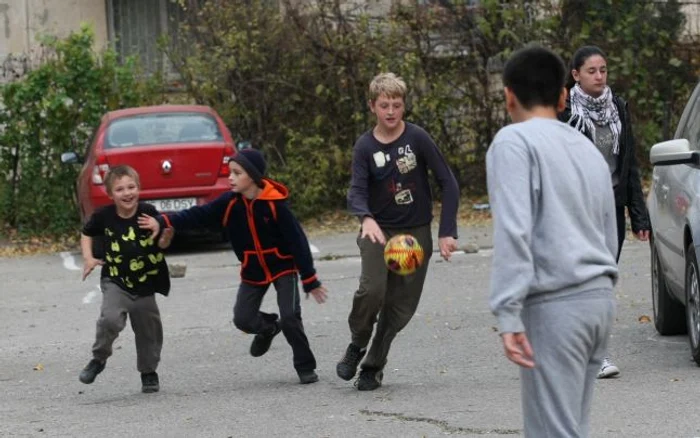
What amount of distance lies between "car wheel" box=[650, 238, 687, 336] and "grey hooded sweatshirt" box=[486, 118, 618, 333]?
519 centimetres

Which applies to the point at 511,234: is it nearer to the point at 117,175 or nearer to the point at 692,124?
the point at 117,175

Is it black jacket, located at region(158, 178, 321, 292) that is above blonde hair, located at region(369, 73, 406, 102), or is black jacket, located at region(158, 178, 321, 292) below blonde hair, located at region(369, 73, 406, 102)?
below

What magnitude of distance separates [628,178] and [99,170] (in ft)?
29.6

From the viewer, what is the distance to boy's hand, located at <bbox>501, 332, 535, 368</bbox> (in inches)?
184

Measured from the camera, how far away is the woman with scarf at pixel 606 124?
850 centimetres

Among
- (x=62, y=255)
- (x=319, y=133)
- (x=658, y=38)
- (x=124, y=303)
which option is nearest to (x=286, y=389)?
(x=124, y=303)

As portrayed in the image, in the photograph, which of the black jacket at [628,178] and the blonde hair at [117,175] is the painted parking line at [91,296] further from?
the black jacket at [628,178]

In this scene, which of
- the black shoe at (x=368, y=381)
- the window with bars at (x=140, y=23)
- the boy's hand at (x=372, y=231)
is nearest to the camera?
the boy's hand at (x=372, y=231)

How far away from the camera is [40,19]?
26.5 m

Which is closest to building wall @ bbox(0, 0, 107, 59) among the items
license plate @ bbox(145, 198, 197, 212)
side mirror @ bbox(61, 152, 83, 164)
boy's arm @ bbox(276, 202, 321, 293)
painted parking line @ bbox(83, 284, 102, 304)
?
side mirror @ bbox(61, 152, 83, 164)

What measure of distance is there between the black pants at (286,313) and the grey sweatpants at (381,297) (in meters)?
0.37

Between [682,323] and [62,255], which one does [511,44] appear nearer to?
[62,255]

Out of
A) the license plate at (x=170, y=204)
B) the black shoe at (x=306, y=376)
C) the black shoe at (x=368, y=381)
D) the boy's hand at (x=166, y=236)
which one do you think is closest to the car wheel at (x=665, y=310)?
the black shoe at (x=368, y=381)

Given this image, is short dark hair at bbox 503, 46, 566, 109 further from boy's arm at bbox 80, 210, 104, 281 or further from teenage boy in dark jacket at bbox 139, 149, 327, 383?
boy's arm at bbox 80, 210, 104, 281
